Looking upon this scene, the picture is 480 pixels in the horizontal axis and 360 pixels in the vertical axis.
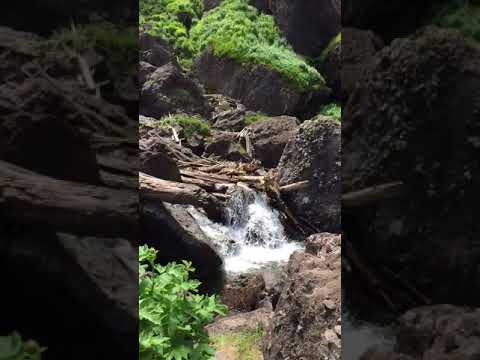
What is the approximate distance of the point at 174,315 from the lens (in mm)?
2566

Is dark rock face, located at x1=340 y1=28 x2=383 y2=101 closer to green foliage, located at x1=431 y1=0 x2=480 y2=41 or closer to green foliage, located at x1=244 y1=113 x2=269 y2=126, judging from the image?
green foliage, located at x1=431 y1=0 x2=480 y2=41

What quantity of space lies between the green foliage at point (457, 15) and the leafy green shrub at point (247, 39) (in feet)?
16.1

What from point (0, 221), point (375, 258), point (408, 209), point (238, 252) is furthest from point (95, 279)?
point (238, 252)

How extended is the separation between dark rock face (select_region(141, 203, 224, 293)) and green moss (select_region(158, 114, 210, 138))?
6.60ft

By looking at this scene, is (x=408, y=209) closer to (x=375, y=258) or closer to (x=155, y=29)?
(x=375, y=258)

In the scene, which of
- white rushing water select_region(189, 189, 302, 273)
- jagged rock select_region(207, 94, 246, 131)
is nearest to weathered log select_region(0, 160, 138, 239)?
white rushing water select_region(189, 189, 302, 273)

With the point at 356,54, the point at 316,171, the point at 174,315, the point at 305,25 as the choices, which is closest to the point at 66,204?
the point at 174,315

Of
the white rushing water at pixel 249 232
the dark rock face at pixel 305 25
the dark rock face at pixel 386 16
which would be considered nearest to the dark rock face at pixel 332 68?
the dark rock face at pixel 305 25

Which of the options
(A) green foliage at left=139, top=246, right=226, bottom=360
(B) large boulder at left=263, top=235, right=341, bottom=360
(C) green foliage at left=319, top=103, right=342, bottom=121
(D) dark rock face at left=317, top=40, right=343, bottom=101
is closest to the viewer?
(A) green foliage at left=139, top=246, right=226, bottom=360

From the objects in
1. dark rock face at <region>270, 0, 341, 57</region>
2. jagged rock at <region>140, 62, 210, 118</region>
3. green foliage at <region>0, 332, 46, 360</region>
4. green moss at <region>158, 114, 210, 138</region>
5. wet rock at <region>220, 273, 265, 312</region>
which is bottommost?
wet rock at <region>220, 273, 265, 312</region>

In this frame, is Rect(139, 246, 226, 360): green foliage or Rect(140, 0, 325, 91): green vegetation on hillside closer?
Rect(139, 246, 226, 360): green foliage

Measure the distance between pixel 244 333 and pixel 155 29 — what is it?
18.1 ft

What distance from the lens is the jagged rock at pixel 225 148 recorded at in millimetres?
6371

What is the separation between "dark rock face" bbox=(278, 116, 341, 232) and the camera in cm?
559
